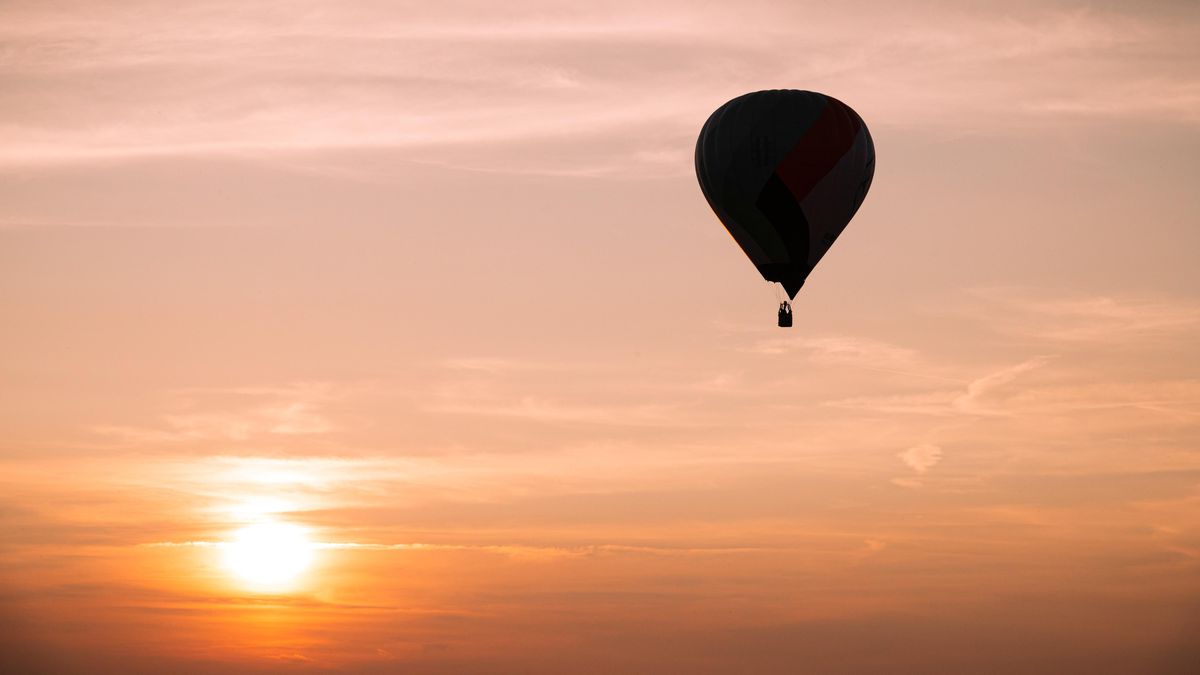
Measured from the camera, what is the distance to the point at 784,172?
354ft

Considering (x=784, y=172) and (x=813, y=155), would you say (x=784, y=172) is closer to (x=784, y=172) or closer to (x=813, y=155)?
(x=784, y=172)

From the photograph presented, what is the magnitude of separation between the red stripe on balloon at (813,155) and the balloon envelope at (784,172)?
5 cm

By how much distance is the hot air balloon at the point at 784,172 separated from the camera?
108000 mm

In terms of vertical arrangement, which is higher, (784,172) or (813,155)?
(813,155)

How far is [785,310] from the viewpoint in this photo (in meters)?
106

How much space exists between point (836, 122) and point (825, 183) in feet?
10.5

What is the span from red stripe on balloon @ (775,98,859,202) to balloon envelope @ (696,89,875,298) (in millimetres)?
51

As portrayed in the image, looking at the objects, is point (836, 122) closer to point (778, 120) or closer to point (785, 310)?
point (778, 120)

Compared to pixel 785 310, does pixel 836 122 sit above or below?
above

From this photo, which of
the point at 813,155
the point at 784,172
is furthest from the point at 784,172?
the point at 813,155

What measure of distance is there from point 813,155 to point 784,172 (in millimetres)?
1765

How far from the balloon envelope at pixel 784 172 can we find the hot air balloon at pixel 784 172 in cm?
5

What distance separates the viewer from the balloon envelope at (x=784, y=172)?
108 metres

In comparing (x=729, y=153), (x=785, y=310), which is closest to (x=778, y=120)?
(x=729, y=153)
